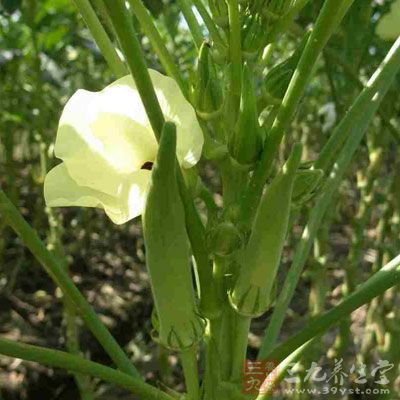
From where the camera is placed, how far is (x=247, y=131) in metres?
0.68

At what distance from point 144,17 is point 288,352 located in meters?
0.40

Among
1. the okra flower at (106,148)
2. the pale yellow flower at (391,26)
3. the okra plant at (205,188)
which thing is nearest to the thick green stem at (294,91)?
the okra plant at (205,188)

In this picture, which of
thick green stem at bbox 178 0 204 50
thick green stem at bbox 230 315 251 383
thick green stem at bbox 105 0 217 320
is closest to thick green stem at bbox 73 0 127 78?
thick green stem at bbox 178 0 204 50

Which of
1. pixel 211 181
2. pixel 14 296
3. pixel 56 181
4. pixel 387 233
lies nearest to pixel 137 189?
pixel 56 181

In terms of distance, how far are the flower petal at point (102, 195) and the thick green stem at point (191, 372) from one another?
175 mm

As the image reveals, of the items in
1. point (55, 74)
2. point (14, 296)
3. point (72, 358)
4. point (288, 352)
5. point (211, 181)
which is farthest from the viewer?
point (211, 181)

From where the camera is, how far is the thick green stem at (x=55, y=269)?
0.69m

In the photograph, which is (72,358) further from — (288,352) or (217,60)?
(217,60)

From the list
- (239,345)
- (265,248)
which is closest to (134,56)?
(265,248)

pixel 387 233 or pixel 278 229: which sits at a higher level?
pixel 387 233

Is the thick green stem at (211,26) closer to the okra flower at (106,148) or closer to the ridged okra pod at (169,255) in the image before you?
the okra flower at (106,148)

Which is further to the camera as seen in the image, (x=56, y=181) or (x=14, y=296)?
(x=14, y=296)

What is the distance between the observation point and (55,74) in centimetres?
299

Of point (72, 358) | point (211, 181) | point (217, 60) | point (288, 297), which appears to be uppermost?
point (211, 181)
